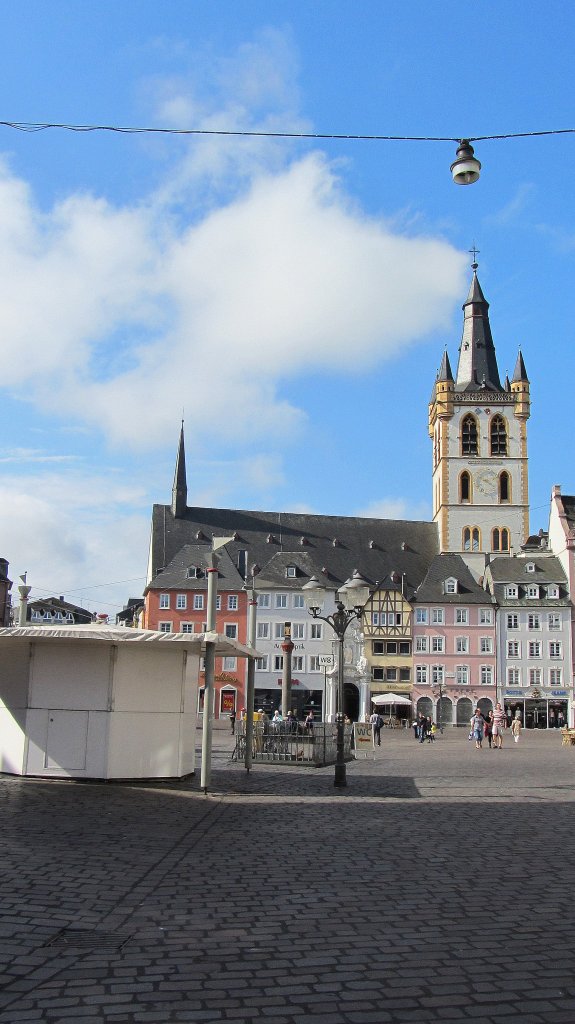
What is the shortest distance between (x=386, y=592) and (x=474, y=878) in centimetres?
6912

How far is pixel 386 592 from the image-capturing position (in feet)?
257

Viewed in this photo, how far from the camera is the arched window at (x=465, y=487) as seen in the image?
289 ft

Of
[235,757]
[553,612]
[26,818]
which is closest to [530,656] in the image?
[553,612]

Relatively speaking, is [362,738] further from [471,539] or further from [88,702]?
[471,539]

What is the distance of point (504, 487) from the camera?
88.5 m

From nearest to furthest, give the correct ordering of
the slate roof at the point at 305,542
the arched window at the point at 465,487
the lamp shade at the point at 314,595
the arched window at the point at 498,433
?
the lamp shade at the point at 314,595 < the slate roof at the point at 305,542 < the arched window at the point at 465,487 < the arched window at the point at 498,433

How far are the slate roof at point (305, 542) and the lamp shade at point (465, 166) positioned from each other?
221 feet

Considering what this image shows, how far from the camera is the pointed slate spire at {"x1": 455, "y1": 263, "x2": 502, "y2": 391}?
9181cm

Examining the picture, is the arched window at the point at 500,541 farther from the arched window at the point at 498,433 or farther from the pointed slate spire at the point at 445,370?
the pointed slate spire at the point at 445,370

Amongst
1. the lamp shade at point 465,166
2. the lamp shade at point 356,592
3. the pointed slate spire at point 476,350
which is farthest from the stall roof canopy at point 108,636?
the pointed slate spire at point 476,350

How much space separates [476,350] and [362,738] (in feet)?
216

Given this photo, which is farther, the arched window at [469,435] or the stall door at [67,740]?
the arched window at [469,435]

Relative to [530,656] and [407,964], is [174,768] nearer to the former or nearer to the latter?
[407,964]

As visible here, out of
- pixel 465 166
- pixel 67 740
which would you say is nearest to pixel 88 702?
pixel 67 740
